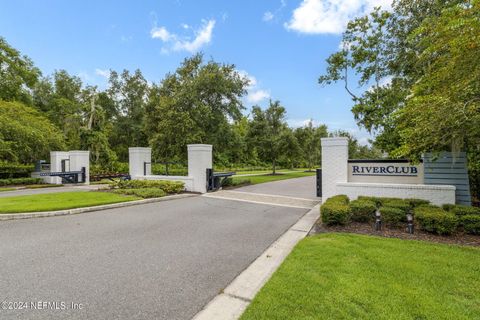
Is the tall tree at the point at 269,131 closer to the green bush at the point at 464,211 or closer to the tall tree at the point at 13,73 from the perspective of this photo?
the green bush at the point at 464,211

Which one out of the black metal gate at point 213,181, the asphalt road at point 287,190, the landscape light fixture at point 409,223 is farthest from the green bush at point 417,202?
the black metal gate at point 213,181

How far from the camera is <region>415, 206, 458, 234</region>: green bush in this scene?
499 cm

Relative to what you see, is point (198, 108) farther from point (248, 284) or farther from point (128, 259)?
point (248, 284)

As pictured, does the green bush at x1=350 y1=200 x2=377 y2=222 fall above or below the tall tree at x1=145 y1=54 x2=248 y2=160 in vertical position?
below

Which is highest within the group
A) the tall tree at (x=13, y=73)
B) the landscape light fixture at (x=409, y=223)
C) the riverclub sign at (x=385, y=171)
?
the tall tree at (x=13, y=73)

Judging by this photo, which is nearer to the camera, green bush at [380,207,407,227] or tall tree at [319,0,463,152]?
green bush at [380,207,407,227]

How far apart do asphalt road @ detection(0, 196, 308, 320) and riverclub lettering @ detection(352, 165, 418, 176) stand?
330cm

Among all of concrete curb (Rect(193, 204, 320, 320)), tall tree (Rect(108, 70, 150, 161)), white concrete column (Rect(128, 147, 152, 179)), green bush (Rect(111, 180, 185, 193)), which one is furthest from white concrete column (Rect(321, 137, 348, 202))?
tall tree (Rect(108, 70, 150, 161))

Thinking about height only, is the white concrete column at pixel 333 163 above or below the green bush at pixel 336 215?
above

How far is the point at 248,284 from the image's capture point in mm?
3227

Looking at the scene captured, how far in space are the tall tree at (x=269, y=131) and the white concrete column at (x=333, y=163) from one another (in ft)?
46.2

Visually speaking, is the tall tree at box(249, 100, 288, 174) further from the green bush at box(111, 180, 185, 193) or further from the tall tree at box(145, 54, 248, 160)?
the green bush at box(111, 180, 185, 193)

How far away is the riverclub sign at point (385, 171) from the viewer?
791 centimetres

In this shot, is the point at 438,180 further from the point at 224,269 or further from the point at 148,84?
the point at 148,84
